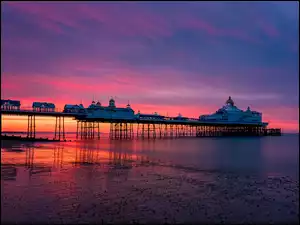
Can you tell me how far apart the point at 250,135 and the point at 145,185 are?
9540 centimetres

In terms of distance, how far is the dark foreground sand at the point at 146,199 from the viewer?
37.3ft

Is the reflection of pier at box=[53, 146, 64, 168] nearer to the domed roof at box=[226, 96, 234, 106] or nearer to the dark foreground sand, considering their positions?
the dark foreground sand

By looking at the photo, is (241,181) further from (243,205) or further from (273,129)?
(273,129)

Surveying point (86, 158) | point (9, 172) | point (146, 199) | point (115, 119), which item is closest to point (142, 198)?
point (146, 199)

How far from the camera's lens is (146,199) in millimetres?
14008

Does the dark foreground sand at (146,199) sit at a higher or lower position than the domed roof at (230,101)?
lower

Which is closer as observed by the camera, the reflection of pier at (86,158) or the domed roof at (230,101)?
the reflection of pier at (86,158)

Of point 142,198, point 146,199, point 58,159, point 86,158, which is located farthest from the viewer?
point 86,158

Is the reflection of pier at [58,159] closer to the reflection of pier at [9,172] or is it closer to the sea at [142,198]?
the reflection of pier at [9,172]

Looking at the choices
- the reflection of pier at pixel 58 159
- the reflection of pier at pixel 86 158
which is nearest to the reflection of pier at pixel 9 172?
the reflection of pier at pixel 58 159

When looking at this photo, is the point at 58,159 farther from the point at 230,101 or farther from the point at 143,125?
the point at 230,101

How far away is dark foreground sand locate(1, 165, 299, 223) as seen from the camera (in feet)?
37.3

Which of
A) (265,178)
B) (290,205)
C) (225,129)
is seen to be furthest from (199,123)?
(290,205)

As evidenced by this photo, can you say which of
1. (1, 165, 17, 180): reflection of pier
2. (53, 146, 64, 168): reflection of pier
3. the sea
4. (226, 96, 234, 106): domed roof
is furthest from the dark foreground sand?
(226, 96, 234, 106): domed roof
